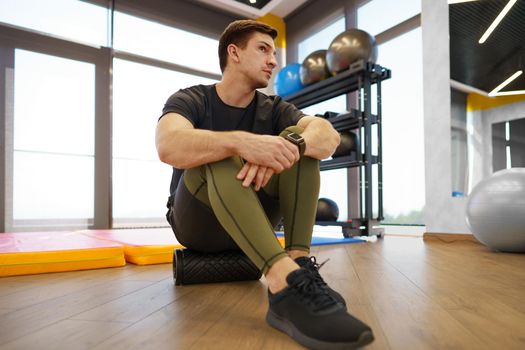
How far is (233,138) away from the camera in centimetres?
104

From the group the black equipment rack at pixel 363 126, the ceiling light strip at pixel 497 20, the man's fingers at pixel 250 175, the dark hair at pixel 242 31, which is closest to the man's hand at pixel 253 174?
the man's fingers at pixel 250 175

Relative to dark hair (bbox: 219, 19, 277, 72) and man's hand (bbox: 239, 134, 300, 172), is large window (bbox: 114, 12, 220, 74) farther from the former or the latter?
man's hand (bbox: 239, 134, 300, 172)

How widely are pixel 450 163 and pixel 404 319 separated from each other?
2846 mm

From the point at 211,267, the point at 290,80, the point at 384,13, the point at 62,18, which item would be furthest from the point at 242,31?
the point at 62,18

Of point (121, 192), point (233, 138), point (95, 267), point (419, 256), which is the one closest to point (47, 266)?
point (95, 267)

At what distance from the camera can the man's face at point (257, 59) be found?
1.41 metres

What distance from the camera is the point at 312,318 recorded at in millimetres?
822

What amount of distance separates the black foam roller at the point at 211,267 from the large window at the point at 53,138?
3.50 meters

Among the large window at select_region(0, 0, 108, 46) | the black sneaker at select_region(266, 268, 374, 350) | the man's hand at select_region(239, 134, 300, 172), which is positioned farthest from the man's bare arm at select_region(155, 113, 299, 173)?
the large window at select_region(0, 0, 108, 46)

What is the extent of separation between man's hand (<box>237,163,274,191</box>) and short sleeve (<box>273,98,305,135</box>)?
1.52ft

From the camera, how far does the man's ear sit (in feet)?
4.76

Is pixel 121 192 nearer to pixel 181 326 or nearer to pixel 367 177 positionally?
pixel 367 177

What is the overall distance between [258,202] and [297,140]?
220 millimetres

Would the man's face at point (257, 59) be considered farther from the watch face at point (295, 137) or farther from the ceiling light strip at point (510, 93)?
the ceiling light strip at point (510, 93)
